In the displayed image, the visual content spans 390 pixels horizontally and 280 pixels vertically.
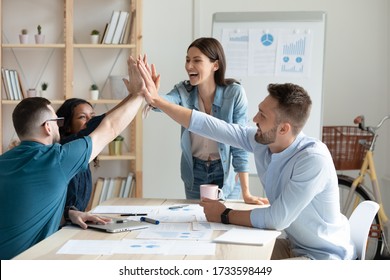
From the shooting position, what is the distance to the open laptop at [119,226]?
218 centimetres

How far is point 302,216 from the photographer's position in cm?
227

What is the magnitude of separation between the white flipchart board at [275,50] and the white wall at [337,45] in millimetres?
489

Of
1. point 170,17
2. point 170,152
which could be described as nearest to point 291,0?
point 170,17

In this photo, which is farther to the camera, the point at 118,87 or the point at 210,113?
the point at 118,87

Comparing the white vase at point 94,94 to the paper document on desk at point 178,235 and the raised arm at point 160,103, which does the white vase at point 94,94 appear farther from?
the paper document on desk at point 178,235

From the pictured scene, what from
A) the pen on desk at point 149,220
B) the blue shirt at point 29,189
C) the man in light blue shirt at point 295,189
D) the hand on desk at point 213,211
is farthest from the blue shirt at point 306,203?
the blue shirt at point 29,189

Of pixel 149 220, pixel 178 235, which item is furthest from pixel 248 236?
pixel 149 220

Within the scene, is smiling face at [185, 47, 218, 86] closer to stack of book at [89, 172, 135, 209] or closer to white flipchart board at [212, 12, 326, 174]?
white flipchart board at [212, 12, 326, 174]

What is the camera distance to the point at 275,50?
4.39 meters

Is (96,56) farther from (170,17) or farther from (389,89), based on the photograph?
(389,89)

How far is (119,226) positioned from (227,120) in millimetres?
1143

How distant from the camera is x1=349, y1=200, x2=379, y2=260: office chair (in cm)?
242

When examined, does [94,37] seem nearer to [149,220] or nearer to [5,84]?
[5,84]
